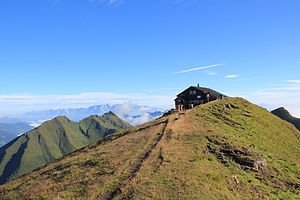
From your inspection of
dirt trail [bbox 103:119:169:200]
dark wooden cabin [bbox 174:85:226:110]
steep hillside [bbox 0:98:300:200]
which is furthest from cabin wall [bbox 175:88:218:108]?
dirt trail [bbox 103:119:169:200]

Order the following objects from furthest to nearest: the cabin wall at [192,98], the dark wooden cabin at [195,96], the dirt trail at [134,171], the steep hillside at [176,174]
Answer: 1. the cabin wall at [192,98]
2. the dark wooden cabin at [195,96]
3. the steep hillside at [176,174]
4. the dirt trail at [134,171]

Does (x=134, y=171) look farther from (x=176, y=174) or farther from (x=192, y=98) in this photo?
(x=192, y=98)

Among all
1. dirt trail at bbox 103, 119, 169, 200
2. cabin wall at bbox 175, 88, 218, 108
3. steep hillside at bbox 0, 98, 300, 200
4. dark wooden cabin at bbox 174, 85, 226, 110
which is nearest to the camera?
dirt trail at bbox 103, 119, 169, 200

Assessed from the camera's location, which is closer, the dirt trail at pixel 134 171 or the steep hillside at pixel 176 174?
the dirt trail at pixel 134 171

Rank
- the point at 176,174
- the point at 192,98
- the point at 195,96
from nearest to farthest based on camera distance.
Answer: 1. the point at 176,174
2. the point at 195,96
3. the point at 192,98

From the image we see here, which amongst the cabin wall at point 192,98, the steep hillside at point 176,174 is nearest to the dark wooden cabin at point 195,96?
the cabin wall at point 192,98

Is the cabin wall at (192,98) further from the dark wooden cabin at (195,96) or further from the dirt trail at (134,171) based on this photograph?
the dirt trail at (134,171)

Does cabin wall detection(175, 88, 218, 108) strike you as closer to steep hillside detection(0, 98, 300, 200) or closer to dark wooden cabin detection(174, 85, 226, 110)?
dark wooden cabin detection(174, 85, 226, 110)

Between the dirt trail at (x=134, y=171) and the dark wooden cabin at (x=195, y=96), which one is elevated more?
the dark wooden cabin at (x=195, y=96)

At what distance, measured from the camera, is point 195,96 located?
310 feet

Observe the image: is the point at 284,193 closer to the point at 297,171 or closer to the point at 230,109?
the point at 297,171

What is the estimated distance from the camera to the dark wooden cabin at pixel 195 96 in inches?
3652

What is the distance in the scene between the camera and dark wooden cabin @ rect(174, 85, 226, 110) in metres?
92.8

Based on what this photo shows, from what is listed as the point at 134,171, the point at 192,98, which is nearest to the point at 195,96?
the point at 192,98
